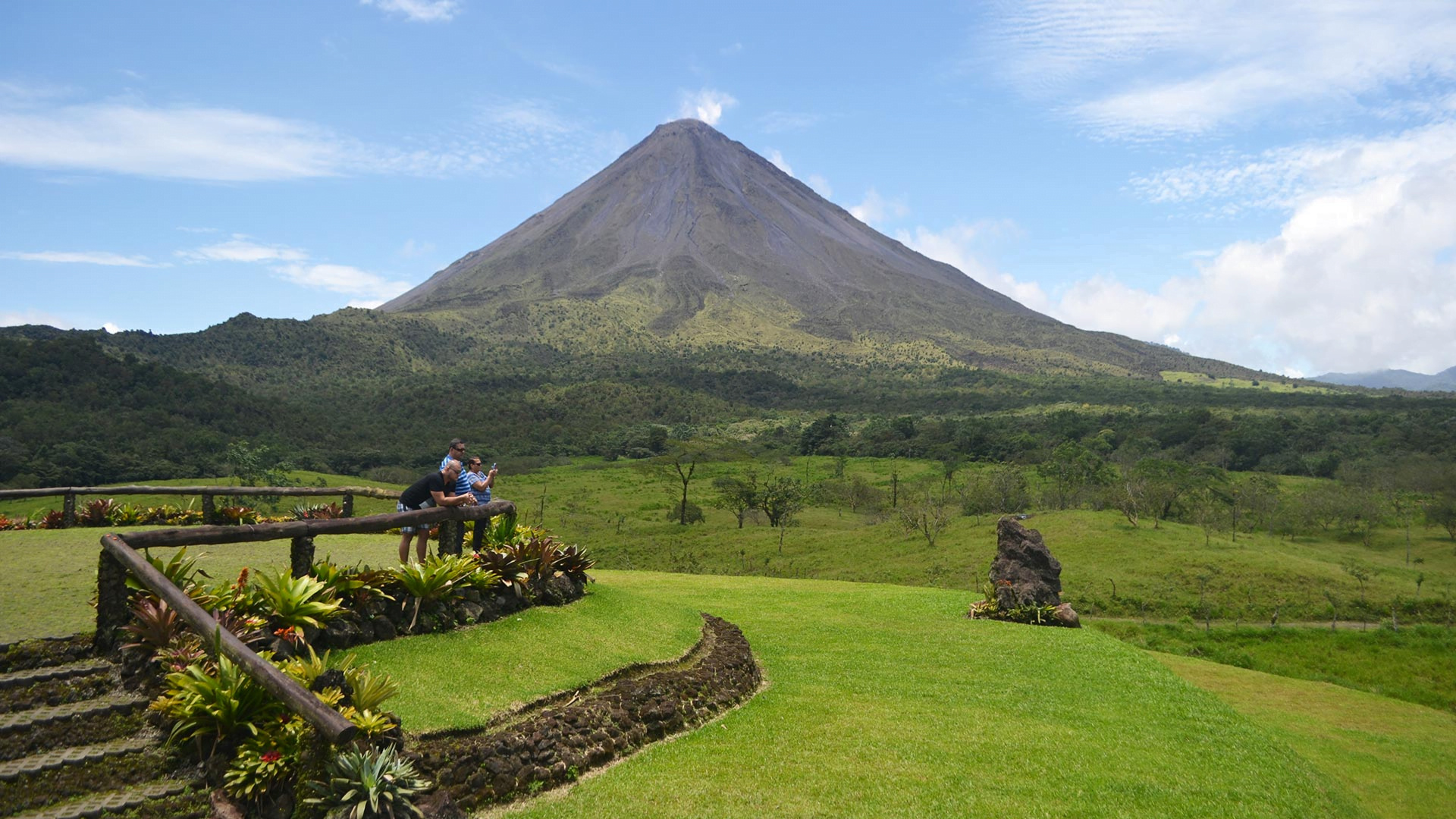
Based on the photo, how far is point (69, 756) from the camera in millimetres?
5387

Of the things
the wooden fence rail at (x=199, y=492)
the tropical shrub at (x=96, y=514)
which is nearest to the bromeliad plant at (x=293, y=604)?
the wooden fence rail at (x=199, y=492)

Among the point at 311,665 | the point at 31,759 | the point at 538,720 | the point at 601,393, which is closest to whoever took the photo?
the point at 31,759

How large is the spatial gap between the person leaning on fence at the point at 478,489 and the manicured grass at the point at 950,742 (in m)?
1.25

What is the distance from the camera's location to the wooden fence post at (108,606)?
21.8 feet

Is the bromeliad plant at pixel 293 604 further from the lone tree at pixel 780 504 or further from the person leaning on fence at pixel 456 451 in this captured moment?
the lone tree at pixel 780 504

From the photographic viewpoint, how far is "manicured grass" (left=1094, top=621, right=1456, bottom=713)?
2634cm

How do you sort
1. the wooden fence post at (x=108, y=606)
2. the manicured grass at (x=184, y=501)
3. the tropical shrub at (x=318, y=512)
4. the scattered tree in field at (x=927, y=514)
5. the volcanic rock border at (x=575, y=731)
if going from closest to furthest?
the volcanic rock border at (x=575, y=731) < the wooden fence post at (x=108, y=606) < the tropical shrub at (x=318, y=512) < the manicured grass at (x=184, y=501) < the scattered tree in field at (x=927, y=514)

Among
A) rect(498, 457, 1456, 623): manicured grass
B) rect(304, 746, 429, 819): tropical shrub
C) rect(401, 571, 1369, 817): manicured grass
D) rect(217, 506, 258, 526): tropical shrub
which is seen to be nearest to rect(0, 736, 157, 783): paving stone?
rect(304, 746, 429, 819): tropical shrub

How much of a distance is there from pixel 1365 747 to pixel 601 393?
334 ft

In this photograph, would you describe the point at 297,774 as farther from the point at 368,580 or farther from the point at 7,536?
the point at 7,536

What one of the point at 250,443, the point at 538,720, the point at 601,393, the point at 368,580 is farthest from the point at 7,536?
the point at 601,393

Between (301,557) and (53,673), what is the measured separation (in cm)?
194

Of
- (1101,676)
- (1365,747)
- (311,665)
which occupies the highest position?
(311,665)

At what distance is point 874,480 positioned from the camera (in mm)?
65875
